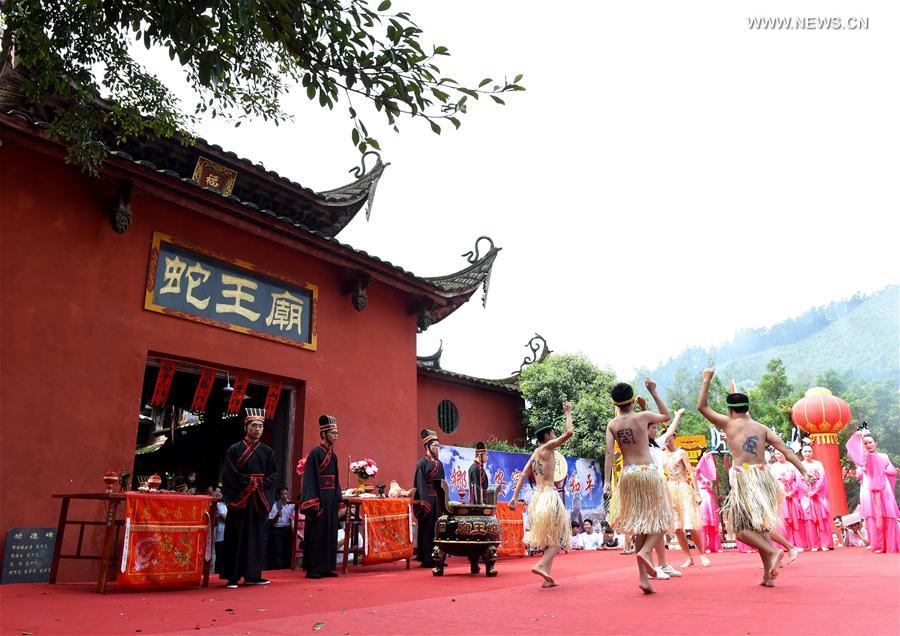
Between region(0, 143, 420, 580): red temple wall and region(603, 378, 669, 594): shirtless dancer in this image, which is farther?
region(0, 143, 420, 580): red temple wall

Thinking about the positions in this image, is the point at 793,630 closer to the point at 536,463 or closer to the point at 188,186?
the point at 536,463

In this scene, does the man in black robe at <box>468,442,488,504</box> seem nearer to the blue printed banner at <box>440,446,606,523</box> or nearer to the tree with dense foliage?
the blue printed banner at <box>440,446,606,523</box>

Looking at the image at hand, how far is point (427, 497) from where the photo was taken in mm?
8898

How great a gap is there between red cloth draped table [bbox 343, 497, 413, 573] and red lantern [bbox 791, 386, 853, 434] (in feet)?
39.6

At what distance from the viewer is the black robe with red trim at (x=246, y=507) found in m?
6.83

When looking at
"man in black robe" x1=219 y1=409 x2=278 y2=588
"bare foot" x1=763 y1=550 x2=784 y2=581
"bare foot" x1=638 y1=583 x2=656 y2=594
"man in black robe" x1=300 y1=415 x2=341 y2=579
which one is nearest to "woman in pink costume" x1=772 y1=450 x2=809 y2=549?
"bare foot" x1=763 y1=550 x2=784 y2=581

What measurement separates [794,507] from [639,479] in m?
6.96

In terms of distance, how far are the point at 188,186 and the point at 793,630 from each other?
7729 mm

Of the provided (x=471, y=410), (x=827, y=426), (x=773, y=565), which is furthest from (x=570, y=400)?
(x=773, y=565)

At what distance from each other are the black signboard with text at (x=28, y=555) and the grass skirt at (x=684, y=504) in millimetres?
7434

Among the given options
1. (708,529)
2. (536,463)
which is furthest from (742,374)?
(536,463)

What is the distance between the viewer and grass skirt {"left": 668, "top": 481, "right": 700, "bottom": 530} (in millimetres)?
9016

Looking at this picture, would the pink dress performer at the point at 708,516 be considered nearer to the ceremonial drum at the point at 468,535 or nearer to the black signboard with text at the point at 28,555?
the ceremonial drum at the point at 468,535

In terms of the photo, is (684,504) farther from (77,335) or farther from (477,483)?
(77,335)
